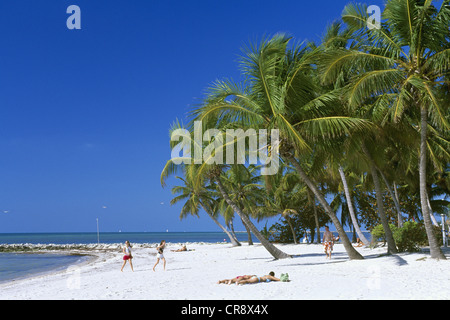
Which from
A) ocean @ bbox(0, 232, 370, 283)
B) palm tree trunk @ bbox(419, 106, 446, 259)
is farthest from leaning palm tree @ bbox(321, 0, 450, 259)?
ocean @ bbox(0, 232, 370, 283)

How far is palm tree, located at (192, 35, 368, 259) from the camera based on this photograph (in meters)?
13.8

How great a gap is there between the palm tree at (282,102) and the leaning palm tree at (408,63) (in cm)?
92

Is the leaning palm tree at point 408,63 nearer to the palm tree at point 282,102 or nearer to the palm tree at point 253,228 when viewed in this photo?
the palm tree at point 282,102

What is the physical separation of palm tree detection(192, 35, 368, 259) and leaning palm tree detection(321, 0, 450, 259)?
3.03 feet

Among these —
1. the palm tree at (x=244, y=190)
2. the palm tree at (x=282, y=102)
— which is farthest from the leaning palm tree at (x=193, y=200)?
the palm tree at (x=282, y=102)

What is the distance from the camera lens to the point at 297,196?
1291 inches

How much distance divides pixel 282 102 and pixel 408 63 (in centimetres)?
407

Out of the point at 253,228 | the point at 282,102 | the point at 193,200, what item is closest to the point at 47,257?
the point at 193,200

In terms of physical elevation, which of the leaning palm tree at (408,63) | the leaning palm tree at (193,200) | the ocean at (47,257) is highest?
the leaning palm tree at (408,63)

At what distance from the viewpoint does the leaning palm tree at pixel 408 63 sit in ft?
40.3

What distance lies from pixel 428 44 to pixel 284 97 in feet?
15.3

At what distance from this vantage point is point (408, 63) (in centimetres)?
1282
